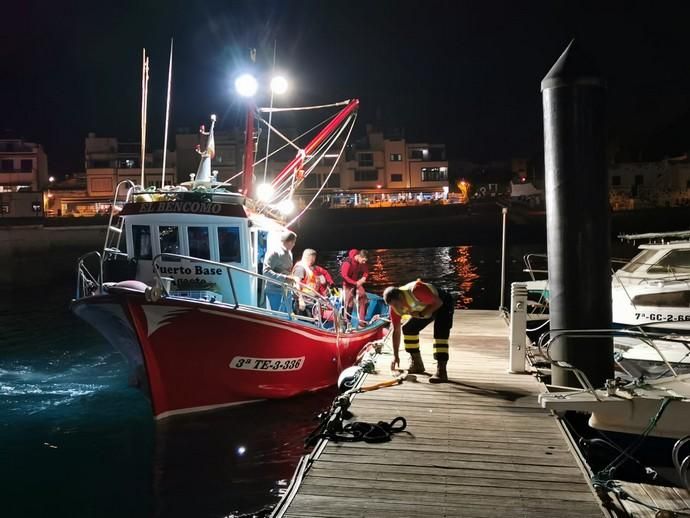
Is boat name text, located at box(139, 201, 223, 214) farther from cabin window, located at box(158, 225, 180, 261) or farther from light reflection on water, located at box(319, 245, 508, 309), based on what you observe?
light reflection on water, located at box(319, 245, 508, 309)

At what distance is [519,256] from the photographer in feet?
141

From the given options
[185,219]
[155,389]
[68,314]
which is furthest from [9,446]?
[68,314]

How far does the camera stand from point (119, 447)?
30.1 feet

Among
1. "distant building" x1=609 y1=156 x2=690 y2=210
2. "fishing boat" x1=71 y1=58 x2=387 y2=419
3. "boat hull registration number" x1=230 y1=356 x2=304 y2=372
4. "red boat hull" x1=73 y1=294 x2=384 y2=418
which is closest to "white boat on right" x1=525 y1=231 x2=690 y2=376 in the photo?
"fishing boat" x1=71 y1=58 x2=387 y2=419

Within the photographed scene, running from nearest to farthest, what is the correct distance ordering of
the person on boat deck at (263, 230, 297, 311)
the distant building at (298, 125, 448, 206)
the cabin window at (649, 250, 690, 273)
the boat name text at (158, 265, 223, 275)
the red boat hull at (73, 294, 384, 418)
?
Result: 1. the red boat hull at (73, 294, 384, 418)
2. the boat name text at (158, 265, 223, 275)
3. the person on boat deck at (263, 230, 297, 311)
4. the cabin window at (649, 250, 690, 273)
5. the distant building at (298, 125, 448, 206)

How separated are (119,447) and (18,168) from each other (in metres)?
62.5

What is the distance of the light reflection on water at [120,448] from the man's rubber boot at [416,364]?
210cm

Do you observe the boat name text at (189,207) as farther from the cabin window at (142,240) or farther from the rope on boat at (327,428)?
the rope on boat at (327,428)

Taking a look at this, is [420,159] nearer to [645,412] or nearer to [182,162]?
[182,162]

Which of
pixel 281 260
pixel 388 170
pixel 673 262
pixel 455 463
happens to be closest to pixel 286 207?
pixel 281 260

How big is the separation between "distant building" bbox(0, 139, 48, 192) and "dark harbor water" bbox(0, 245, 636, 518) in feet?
175

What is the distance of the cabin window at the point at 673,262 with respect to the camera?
40.2ft

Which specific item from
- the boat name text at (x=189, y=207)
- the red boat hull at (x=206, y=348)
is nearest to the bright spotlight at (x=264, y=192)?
the boat name text at (x=189, y=207)

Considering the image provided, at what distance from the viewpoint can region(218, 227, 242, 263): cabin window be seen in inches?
419
